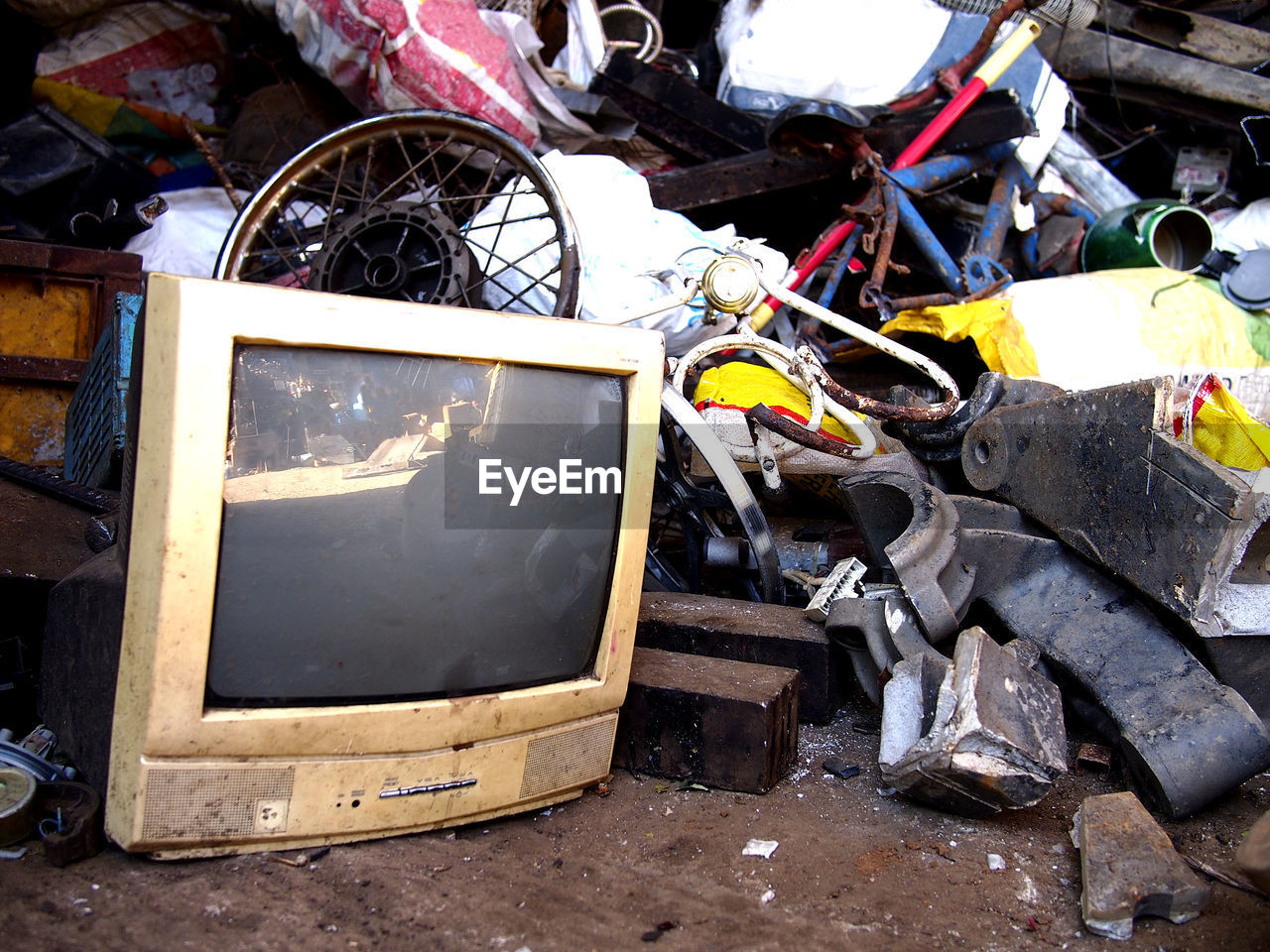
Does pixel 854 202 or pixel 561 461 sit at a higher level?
pixel 854 202

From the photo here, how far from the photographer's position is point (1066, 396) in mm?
1916

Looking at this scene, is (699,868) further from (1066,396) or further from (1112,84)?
(1112,84)

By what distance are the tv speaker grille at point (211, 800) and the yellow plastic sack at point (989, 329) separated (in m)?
2.29

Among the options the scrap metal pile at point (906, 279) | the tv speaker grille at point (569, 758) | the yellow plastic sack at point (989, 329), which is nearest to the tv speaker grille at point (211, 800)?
the tv speaker grille at point (569, 758)

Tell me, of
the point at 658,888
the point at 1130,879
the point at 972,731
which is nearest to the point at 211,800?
the point at 658,888

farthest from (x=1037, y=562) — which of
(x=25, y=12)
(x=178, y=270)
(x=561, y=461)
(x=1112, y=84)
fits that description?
(x=25, y=12)

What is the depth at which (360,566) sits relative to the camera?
4.59 ft

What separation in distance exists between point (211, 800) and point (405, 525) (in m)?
0.48

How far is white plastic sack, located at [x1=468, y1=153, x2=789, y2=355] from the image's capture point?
283 cm

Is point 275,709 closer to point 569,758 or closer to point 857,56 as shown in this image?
point 569,758

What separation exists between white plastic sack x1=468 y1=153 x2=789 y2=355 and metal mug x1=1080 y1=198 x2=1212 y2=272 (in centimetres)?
127

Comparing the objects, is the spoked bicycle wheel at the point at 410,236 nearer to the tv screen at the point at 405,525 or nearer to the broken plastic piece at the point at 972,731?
the tv screen at the point at 405,525

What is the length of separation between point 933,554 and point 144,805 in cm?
140

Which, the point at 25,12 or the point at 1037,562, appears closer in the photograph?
the point at 1037,562
